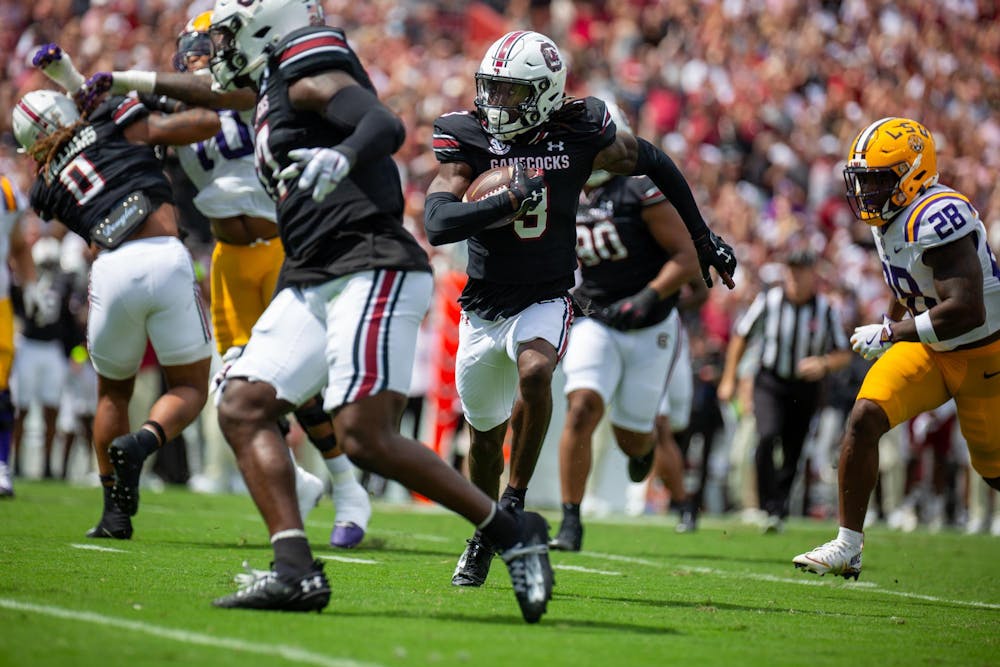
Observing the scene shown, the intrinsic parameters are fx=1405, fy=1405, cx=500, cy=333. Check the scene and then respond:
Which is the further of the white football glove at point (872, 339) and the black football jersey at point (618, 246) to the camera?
the black football jersey at point (618, 246)

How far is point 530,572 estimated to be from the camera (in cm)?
461

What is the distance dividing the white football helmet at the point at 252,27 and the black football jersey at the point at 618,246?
3.95 m

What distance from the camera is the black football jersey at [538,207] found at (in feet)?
19.6

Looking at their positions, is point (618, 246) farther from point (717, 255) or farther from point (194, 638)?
point (194, 638)

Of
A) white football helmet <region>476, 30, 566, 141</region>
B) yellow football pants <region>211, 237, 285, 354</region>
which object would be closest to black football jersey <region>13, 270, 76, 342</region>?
yellow football pants <region>211, 237, 285, 354</region>

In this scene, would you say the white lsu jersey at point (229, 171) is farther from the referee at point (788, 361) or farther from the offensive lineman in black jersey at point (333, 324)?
the referee at point (788, 361)

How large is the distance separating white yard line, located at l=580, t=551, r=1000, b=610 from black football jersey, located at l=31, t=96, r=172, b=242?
309cm

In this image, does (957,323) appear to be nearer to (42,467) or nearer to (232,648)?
(232,648)

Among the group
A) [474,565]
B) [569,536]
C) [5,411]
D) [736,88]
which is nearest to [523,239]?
[474,565]

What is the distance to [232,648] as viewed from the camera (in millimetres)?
3932

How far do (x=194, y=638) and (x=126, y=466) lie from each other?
2.40 metres

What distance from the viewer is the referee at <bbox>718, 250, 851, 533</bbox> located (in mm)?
11070

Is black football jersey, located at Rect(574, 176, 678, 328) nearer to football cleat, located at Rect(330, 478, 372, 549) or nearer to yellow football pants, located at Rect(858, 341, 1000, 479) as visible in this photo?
football cleat, located at Rect(330, 478, 372, 549)

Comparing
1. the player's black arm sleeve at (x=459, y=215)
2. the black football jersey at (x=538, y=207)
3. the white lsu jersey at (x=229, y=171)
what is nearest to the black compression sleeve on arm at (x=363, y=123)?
the player's black arm sleeve at (x=459, y=215)
